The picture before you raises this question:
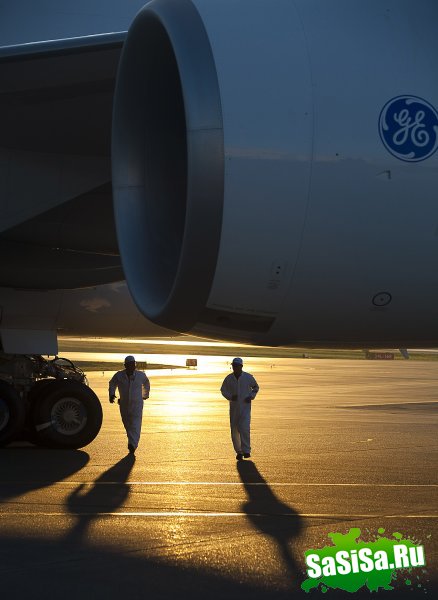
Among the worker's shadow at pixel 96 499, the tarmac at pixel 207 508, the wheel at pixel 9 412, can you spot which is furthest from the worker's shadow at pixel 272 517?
the wheel at pixel 9 412

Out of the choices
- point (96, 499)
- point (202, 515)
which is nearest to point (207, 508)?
point (202, 515)

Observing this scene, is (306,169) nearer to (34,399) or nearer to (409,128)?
(409,128)

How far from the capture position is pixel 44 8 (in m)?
11.7

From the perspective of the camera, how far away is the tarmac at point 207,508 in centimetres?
812

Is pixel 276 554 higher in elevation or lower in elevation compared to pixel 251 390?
lower

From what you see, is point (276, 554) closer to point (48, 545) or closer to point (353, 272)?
point (48, 545)

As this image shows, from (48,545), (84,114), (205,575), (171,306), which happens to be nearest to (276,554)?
(205,575)

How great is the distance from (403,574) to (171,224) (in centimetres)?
321

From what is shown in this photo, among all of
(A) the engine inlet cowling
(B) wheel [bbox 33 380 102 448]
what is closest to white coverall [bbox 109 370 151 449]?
(B) wheel [bbox 33 380 102 448]

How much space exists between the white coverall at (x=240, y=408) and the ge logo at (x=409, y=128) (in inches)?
368

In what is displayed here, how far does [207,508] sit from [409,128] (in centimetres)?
544

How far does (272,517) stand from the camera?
35.8ft

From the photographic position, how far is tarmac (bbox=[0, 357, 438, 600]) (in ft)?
26.7

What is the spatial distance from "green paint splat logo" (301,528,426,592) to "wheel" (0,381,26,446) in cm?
851
